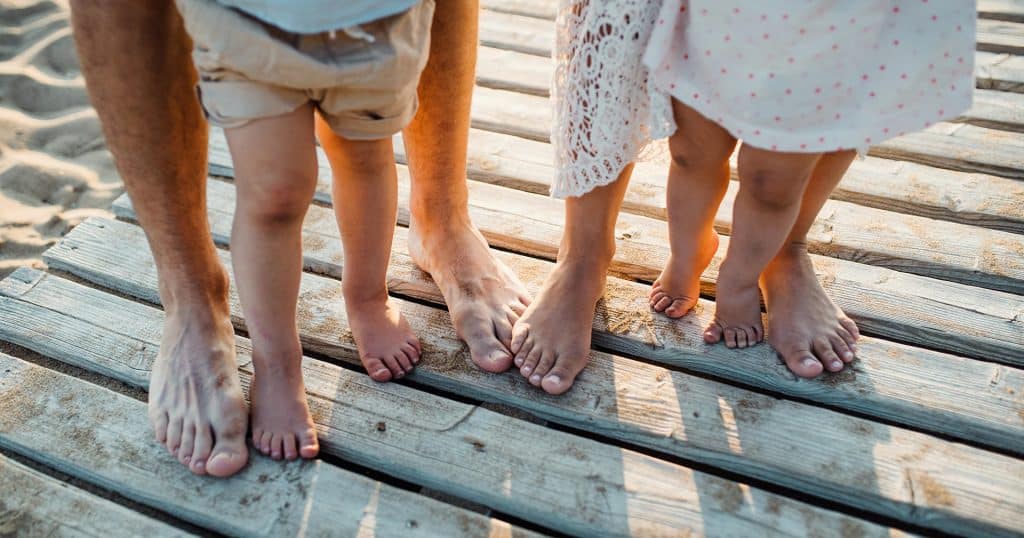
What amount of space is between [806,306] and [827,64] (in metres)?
0.51

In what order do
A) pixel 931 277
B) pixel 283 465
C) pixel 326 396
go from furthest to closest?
pixel 931 277, pixel 326 396, pixel 283 465

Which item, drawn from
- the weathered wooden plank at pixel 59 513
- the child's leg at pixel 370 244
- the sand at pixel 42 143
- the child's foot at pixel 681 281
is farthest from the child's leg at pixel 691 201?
the sand at pixel 42 143

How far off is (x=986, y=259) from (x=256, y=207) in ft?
4.78

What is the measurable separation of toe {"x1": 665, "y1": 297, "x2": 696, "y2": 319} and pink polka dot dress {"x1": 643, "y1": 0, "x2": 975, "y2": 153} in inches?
17.4

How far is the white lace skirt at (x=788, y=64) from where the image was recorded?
112cm

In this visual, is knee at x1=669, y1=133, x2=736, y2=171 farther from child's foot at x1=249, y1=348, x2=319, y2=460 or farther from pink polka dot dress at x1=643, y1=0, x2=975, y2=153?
child's foot at x1=249, y1=348, x2=319, y2=460

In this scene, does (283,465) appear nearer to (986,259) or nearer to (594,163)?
(594,163)

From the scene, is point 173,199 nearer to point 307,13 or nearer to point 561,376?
point 307,13

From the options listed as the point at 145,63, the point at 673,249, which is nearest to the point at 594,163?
the point at 673,249

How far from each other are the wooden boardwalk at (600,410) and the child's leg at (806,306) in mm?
38

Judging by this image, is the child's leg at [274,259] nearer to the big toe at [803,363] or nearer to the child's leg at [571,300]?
the child's leg at [571,300]

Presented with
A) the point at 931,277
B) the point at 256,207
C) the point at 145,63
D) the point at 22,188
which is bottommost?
the point at 22,188

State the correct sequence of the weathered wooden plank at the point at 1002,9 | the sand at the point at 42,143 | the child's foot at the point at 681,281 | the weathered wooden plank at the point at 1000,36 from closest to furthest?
1. the child's foot at the point at 681,281
2. the sand at the point at 42,143
3. the weathered wooden plank at the point at 1000,36
4. the weathered wooden plank at the point at 1002,9

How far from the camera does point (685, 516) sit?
1213 mm
